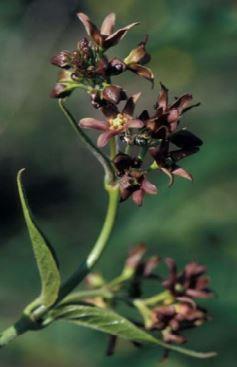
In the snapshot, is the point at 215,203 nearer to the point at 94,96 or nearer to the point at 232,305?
the point at 232,305

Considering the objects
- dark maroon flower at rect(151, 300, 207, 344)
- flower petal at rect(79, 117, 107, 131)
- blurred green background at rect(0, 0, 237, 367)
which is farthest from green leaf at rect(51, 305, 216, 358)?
blurred green background at rect(0, 0, 237, 367)

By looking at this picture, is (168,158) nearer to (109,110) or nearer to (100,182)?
(109,110)

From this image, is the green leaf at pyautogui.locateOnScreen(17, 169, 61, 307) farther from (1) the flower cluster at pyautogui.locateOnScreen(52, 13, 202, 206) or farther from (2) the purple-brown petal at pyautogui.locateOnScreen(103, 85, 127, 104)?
(2) the purple-brown petal at pyautogui.locateOnScreen(103, 85, 127, 104)

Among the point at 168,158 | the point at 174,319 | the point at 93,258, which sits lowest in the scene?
the point at 174,319

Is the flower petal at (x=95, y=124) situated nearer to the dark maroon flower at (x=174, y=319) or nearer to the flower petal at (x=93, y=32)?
the flower petal at (x=93, y=32)

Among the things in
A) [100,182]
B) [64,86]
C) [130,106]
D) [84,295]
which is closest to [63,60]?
[64,86]

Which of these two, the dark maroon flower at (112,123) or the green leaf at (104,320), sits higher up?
the dark maroon flower at (112,123)

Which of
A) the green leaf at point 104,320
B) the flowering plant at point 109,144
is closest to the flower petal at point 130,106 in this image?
the flowering plant at point 109,144

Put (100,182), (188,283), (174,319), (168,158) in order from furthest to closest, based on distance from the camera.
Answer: (100,182)
(188,283)
(174,319)
(168,158)
